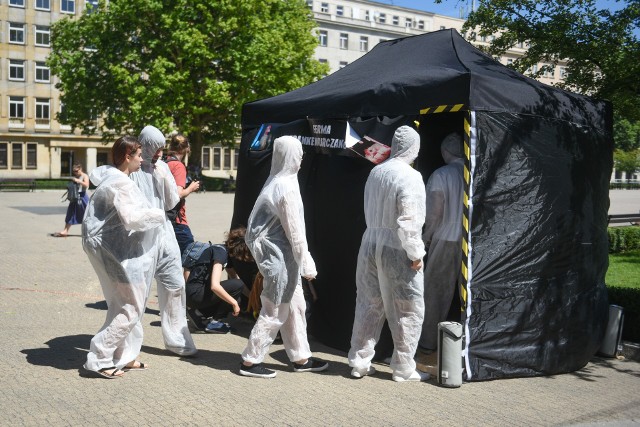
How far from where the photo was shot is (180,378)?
6.29 meters

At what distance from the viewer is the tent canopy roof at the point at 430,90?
6715mm

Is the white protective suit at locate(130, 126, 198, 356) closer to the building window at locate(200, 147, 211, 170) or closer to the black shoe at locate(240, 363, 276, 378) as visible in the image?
the black shoe at locate(240, 363, 276, 378)

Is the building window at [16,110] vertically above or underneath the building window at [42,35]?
underneath

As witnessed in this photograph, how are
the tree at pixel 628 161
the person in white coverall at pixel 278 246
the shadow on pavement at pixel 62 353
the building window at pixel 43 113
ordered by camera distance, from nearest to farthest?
the person in white coverall at pixel 278 246, the shadow on pavement at pixel 62 353, the building window at pixel 43 113, the tree at pixel 628 161

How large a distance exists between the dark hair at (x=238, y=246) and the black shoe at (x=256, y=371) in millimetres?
1773

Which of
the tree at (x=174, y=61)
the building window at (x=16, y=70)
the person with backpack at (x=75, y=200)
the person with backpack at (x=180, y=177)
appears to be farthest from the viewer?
the building window at (x=16, y=70)

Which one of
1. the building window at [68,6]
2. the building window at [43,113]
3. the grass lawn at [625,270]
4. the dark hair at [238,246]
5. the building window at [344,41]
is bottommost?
the grass lawn at [625,270]

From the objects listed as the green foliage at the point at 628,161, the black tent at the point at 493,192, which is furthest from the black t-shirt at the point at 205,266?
the green foliage at the point at 628,161

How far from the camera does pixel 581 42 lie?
365 inches

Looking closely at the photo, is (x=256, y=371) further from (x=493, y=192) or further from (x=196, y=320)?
(x=493, y=192)

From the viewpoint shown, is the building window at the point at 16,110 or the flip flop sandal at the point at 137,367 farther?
the building window at the point at 16,110

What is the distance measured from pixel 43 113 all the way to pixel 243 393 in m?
61.9

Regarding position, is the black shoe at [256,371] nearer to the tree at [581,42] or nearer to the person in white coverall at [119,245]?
the person in white coverall at [119,245]

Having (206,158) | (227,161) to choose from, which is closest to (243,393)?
(206,158)
